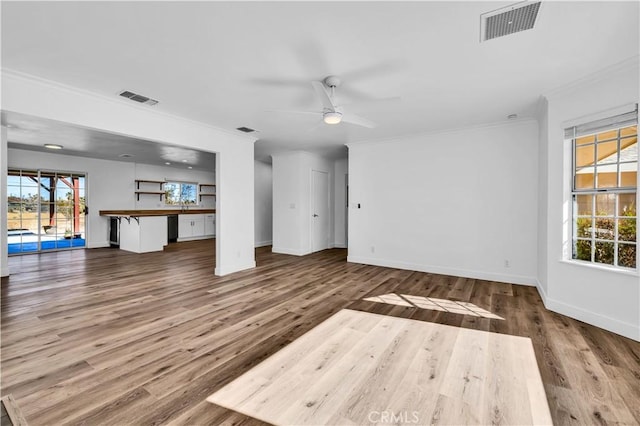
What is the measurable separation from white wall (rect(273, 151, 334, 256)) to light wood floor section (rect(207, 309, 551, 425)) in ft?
14.2

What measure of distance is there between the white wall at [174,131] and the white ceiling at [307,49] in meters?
0.20

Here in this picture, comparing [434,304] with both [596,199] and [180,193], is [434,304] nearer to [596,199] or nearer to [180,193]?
[596,199]

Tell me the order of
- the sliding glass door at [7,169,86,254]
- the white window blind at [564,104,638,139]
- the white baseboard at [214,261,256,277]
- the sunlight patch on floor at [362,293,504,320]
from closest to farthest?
1. the white window blind at [564,104,638,139]
2. the sunlight patch on floor at [362,293,504,320]
3. the white baseboard at [214,261,256,277]
4. the sliding glass door at [7,169,86,254]

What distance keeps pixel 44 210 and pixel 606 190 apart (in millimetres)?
11059

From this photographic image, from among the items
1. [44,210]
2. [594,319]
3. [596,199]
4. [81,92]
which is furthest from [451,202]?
[44,210]

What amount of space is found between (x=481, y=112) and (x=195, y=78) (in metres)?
3.75

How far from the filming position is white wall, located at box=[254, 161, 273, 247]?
328 inches

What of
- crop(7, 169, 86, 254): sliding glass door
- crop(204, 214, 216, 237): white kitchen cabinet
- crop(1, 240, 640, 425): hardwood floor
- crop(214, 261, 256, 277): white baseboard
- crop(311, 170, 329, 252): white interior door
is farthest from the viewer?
crop(204, 214, 216, 237): white kitchen cabinet

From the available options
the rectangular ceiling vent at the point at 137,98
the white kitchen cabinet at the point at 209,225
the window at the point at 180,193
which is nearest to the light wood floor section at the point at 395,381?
the rectangular ceiling vent at the point at 137,98

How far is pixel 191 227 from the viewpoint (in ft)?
32.2

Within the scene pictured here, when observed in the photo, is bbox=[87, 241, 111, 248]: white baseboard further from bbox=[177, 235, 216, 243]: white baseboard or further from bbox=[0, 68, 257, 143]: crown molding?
bbox=[0, 68, 257, 143]: crown molding

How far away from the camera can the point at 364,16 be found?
201cm

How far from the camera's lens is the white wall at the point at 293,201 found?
6.92 metres

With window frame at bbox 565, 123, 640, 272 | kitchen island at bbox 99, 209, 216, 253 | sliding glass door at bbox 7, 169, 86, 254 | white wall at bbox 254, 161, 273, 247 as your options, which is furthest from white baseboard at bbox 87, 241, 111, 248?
window frame at bbox 565, 123, 640, 272
